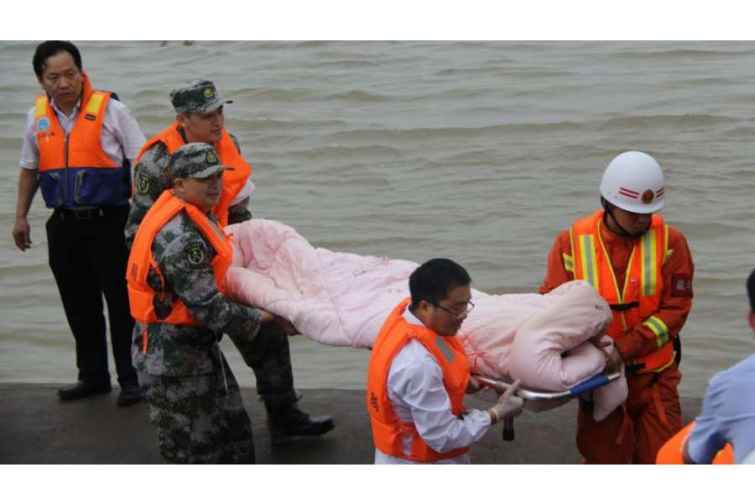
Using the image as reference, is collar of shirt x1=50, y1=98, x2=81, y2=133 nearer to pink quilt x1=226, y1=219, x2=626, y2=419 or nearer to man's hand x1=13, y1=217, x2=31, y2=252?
man's hand x1=13, y1=217, x2=31, y2=252

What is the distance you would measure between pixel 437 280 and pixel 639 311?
1.17 m

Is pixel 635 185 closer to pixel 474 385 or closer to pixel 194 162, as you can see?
pixel 474 385

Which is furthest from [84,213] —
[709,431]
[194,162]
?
[709,431]

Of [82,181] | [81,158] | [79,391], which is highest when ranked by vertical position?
[81,158]

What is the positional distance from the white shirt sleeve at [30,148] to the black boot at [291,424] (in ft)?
4.98

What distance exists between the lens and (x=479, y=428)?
432 cm

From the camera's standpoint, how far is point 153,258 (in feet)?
15.9

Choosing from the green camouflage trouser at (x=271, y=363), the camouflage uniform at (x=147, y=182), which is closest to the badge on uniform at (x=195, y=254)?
the camouflage uniform at (x=147, y=182)

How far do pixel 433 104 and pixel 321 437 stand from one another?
23.1ft

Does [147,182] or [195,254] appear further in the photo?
[147,182]

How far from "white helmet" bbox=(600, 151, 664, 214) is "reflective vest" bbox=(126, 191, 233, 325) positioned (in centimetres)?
144

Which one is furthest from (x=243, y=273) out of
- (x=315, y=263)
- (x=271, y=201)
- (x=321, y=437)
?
(x=271, y=201)

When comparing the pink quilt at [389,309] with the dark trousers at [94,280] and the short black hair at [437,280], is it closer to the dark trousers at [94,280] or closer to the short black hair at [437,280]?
the short black hair at [437,280]

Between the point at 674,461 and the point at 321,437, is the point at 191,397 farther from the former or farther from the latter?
the point at 674,461
